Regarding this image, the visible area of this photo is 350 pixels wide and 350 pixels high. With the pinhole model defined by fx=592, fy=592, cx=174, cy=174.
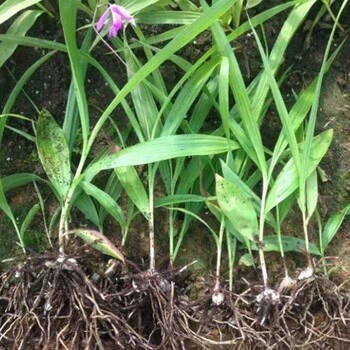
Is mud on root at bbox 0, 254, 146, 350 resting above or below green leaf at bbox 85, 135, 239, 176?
below

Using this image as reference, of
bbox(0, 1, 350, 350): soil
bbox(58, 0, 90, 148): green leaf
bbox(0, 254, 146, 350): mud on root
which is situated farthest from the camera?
bbox(0, 1, 350, 350): soil

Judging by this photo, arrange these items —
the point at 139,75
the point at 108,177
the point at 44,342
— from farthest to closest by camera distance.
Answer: the point at 108,177
the point at 44,342
the point at 139,75

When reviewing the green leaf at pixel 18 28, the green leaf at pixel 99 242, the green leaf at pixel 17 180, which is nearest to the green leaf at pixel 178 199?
the green leaf at pixel 99 242

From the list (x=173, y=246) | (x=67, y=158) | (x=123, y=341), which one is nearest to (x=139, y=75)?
(x=67, y=158)

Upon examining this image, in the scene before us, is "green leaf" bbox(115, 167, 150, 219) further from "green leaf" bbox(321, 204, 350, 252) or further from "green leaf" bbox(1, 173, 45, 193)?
"green leaf" bbox(321, 204, 350, 252)

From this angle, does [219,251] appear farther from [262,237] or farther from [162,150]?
[162,150]

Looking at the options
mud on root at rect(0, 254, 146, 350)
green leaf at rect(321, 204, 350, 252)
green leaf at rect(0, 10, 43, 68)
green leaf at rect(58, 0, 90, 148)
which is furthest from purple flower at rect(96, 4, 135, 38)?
green leaf at rect(321, 204, 350, 252)

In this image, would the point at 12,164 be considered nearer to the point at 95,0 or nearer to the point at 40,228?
the point at 40,228
